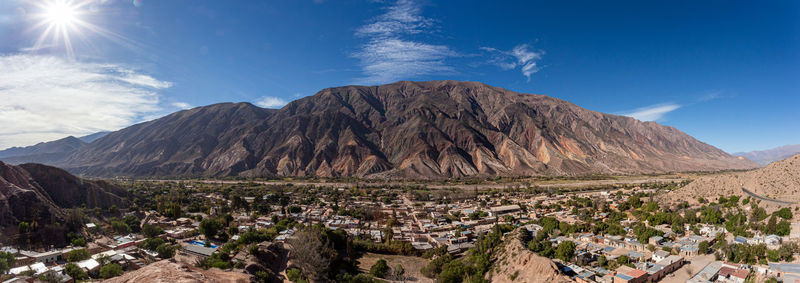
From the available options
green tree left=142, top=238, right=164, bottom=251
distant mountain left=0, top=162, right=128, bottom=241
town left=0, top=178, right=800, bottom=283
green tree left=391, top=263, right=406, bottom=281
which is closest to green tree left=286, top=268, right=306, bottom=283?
town left=0, top=178, right=800, bottom=283

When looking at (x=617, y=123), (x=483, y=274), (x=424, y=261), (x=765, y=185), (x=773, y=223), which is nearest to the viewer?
(x=483, y=274)

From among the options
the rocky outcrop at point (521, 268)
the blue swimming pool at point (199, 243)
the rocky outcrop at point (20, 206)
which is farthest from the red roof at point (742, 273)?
the rocky outcrop at point (20, 206)

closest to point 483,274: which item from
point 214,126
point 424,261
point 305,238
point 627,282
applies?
point 424,261


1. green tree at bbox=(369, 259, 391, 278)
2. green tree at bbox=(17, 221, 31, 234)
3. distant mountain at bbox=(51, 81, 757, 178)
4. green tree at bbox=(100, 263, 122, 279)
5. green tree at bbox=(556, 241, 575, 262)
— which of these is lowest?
green tree at bbox=(369, 259, 391, 278)

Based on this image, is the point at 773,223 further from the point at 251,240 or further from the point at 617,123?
the point at 617,123

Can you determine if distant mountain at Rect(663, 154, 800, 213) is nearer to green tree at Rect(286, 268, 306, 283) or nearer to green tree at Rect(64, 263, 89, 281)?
green tree at Rect(286, 268, 306, 283)

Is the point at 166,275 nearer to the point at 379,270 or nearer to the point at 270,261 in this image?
the point at 270,261
